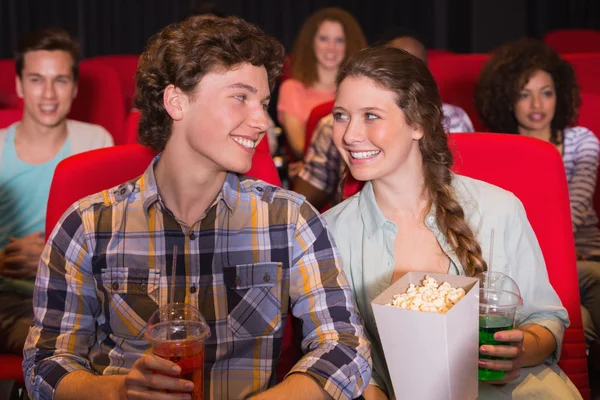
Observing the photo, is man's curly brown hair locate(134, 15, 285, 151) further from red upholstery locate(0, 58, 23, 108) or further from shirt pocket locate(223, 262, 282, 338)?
red upholstery locate(0, 58, 23, 108)

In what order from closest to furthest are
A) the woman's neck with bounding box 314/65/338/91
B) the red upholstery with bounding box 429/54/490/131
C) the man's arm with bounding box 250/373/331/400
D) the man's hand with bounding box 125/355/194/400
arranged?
the man's hand with bounding box 125/355/194/400, the man's arm with bounding box 250/373/331/400, the red upholstery with bounding box 429/54/490/131, the woman's neck with bounding box 314/65/338/91

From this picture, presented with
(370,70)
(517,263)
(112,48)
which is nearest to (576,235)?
(517,263)

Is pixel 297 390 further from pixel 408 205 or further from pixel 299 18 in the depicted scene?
pixel 299 18

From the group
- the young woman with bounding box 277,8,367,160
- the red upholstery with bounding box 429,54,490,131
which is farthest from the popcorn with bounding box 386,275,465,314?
the young woman with bounding box 277,8,367,160

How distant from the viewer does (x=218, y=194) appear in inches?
65.4

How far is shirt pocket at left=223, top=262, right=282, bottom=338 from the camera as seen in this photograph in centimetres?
160

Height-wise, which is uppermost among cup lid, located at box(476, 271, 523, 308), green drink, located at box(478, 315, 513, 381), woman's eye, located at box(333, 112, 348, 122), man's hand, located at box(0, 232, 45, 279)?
woman's eye, located at box(333, 112, 348, 122)

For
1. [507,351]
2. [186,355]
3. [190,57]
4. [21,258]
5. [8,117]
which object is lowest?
[21,258]

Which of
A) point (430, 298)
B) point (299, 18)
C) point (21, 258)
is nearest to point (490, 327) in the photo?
point (430, 298)

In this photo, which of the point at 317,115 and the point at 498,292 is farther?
the point at 317,115

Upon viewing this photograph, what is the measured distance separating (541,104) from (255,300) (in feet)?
6.06

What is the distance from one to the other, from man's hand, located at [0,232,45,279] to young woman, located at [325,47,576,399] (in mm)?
1006

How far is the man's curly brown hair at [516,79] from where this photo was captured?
120 inches

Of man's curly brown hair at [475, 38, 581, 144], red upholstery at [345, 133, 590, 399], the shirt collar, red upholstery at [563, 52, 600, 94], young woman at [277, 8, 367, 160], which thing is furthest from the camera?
young woman at [277, 8, 367, 160]
